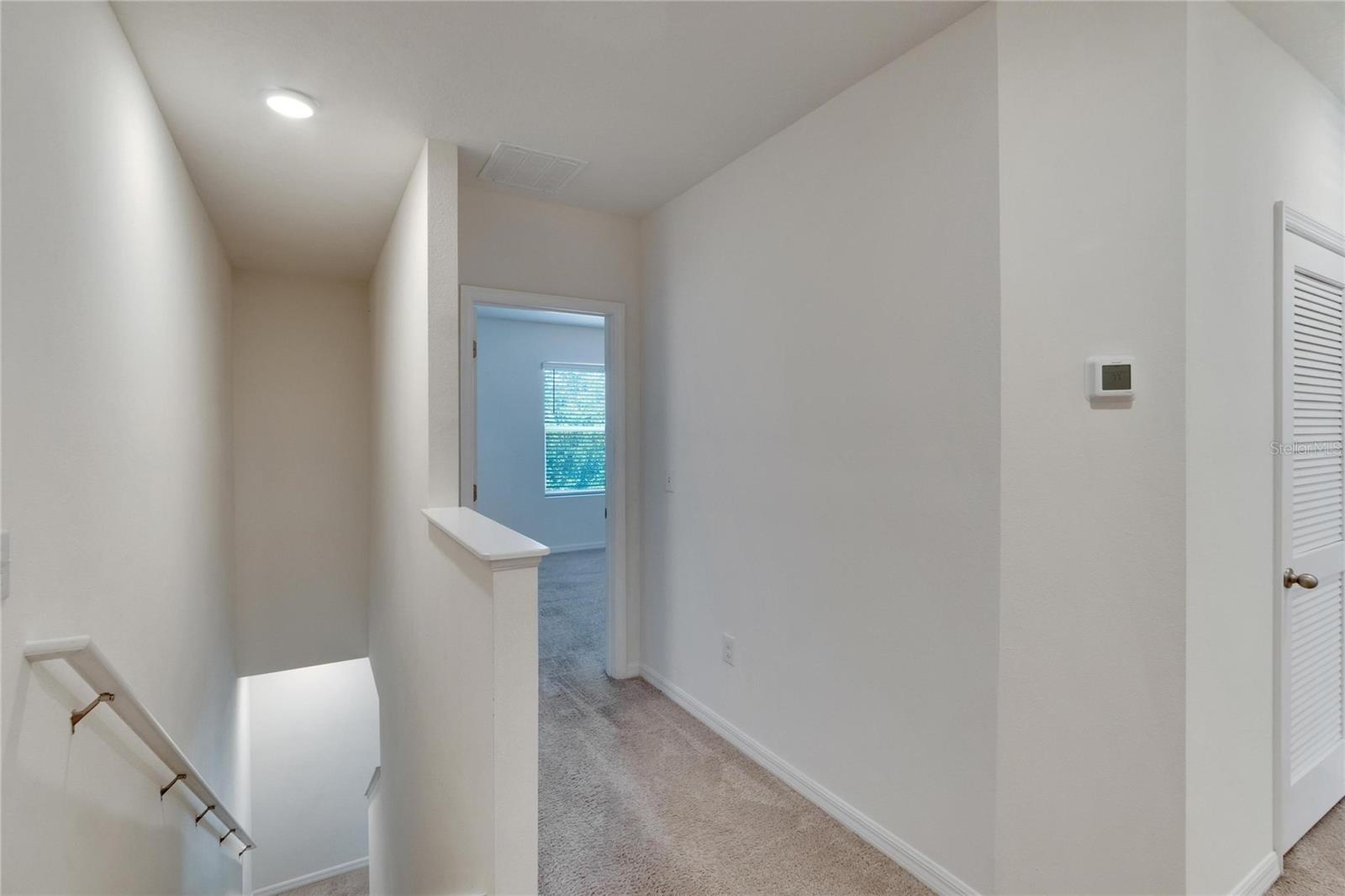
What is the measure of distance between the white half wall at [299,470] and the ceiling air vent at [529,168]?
245 cm

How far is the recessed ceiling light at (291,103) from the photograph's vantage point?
2146 millimetres

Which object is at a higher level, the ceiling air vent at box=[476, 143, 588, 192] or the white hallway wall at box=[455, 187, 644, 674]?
the ceiling air vent at box=[476, 143, 588, 192]

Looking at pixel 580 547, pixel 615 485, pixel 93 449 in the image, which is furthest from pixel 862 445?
pixel 580 547

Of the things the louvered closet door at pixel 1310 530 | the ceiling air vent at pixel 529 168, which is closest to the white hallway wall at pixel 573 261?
the ceiling air vent at pixel 529 168

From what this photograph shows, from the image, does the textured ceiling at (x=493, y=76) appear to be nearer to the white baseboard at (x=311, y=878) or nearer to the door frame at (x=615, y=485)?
the door frame at (x=615, y=485)

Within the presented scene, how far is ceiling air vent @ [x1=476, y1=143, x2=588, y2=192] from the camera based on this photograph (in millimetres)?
2705

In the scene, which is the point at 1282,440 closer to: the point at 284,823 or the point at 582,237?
the point at 582,237

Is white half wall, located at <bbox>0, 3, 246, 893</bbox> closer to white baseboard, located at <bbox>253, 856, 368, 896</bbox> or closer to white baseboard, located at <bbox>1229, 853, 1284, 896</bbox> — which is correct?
white baseboard, located at <bbox>1229, 853, 1284, 896</bbox>

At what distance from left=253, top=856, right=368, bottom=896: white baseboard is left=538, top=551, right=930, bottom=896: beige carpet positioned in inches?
159

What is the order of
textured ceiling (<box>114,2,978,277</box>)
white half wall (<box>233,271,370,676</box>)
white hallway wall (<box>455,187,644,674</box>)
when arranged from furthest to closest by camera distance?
1. white half wall (<box>233,271,370,676</box>)
2. white hallway wall (<box>455,187,644,674</box>)
3. textured ceiling (<box>114,2,978,277</box>)

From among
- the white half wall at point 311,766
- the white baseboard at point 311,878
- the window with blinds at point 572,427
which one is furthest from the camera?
the window with blinds at point 572,427

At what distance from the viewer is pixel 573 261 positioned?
Answer: 3.43 meters

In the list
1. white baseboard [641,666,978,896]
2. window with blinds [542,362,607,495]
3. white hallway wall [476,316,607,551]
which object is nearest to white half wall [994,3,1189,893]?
white baseboard [641,666,978,896]

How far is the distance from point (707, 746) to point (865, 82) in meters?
2.74
